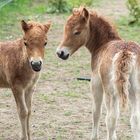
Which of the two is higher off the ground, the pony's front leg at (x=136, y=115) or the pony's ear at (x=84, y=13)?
the pony's ear at (x=84, y=13)

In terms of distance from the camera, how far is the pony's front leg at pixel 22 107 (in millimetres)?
7520

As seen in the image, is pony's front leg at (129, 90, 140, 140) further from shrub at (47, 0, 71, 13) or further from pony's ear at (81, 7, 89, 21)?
shrub at (47, 0, 71, 13)

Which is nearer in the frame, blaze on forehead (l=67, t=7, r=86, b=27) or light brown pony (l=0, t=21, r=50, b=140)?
light brown pony (l=0, t=21, r=50, b=140)

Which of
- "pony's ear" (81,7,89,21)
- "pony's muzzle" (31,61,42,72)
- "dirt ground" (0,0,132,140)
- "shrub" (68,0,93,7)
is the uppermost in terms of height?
"pony's ear" (81,7,89,21)

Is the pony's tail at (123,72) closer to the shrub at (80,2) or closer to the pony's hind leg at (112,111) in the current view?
the pony's hind leg at (112,111)

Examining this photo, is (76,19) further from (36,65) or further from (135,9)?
(135,9)

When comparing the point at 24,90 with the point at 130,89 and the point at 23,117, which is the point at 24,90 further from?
the point at 130,89

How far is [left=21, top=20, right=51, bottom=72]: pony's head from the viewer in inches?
275

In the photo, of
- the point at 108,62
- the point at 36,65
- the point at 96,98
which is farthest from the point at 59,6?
the point at 108,62

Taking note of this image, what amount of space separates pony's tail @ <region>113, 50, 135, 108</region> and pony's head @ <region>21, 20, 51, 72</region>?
0.99m

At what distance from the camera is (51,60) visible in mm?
12555

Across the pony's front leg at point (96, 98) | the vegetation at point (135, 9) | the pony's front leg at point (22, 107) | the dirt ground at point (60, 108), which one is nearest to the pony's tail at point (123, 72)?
the pony's front leg at point (96, 98)

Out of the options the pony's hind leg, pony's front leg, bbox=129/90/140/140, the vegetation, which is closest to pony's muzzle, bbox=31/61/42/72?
the pony's hind leg

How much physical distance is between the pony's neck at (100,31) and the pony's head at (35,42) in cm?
74
